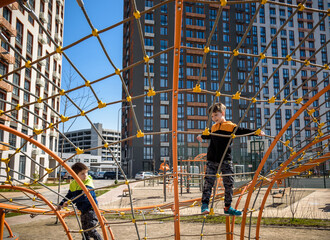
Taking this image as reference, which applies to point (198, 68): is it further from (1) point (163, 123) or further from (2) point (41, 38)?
(2) point (41, 38)

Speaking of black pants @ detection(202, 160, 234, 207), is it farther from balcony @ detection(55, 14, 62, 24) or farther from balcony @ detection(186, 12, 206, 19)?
balcony @ detection(186, 12, 206, 19)

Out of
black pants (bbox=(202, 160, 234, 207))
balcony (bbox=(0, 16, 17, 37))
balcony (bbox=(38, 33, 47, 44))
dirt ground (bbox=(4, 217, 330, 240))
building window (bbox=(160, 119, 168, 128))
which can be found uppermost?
balcony (bbox=(38, 33, 47, 44))

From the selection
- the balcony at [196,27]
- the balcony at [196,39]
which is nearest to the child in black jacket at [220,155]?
the balcony at [196,39]

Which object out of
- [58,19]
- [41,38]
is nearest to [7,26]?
[41,38]

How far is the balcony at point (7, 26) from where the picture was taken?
21641 mm

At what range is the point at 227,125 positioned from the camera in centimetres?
335

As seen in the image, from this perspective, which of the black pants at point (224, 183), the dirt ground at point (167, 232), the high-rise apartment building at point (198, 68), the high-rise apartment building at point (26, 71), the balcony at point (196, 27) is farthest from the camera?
the balcony at point (196, 27)

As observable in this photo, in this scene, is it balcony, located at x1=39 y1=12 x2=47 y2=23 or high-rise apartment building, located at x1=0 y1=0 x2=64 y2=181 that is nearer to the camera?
high-rise apartment building, located at x1=0 y1=0 x2=64 y2=181

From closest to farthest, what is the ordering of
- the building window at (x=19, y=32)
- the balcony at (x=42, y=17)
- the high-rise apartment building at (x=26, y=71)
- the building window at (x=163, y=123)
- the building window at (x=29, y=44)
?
the high-rise apartment building at (x=26, y=71) < the building window at (x=19, y=32) < the building window at (x=29, y=44) < the balcony at (x=42, y=17) < the building window at (x=163, y=123)

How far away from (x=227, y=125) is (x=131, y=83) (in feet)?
153

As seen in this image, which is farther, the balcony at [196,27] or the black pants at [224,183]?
the balcony at [196,27]

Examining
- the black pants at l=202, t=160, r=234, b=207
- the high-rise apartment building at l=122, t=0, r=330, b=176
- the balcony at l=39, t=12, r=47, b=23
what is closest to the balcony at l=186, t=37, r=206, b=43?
the high-rise apartment building at l=122, t=0, r=330, b=176

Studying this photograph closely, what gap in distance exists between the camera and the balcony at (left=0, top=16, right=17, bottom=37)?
21.6 meters

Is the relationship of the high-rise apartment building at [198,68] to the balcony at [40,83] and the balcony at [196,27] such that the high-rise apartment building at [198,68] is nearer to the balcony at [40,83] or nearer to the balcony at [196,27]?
the balcony at [196,27]
